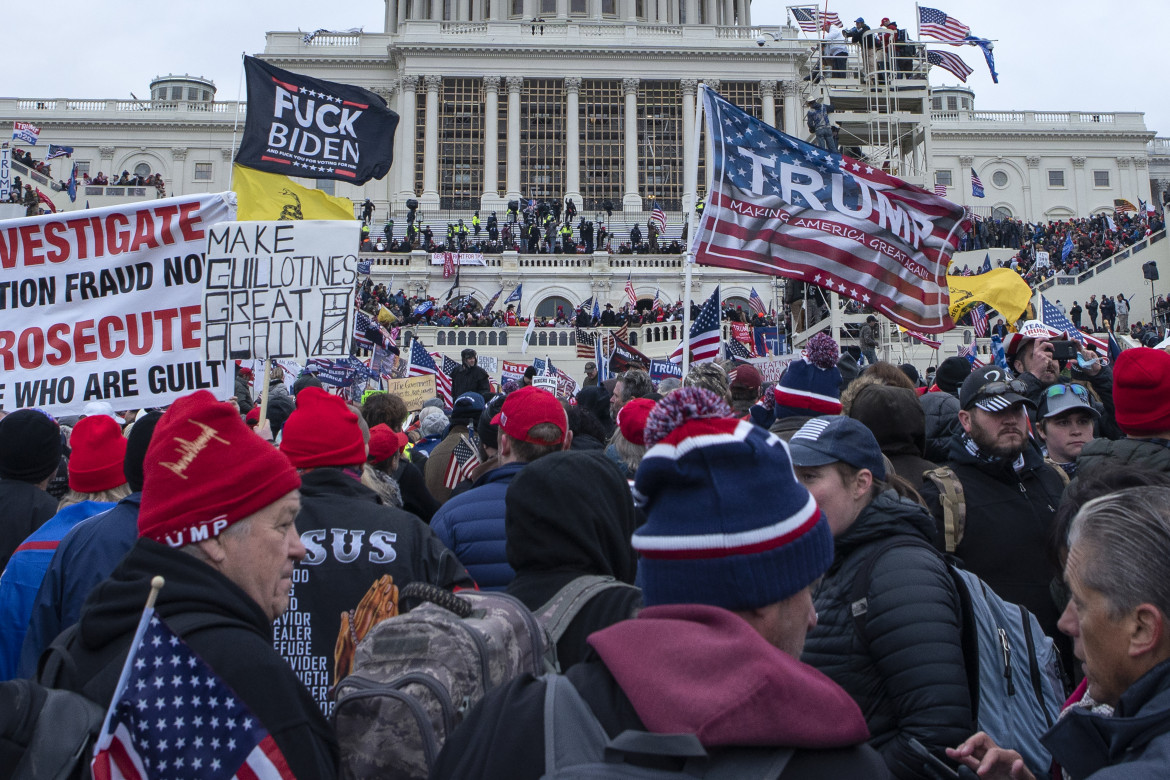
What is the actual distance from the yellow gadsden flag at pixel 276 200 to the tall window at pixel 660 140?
43909mm

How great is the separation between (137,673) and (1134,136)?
229 feet

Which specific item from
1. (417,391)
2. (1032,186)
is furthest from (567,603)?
(1032,186)

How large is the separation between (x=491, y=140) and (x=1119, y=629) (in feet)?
165

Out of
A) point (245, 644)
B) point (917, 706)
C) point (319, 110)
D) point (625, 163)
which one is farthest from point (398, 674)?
point (625, 163)

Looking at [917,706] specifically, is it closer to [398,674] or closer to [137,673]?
[398,674]

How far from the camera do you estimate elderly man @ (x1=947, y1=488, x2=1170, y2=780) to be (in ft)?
5.96

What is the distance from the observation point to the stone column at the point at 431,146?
49.4 meters

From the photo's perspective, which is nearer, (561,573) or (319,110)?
(561,573)

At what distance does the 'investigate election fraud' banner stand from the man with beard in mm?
3293

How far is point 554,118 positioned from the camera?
5112 centimetres

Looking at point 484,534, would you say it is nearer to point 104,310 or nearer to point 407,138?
→ point 104,310

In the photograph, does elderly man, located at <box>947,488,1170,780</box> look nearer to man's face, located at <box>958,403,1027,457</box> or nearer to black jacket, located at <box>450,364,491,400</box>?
man's face, located at <box>958,403,1027,457</box>

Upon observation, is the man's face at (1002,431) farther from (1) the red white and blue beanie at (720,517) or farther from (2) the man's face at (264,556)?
(2) the man's face at (264,556)

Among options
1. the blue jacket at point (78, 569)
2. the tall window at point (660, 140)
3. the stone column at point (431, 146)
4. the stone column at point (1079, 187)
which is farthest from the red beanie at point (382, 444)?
the stone column at point (1079, 187)
